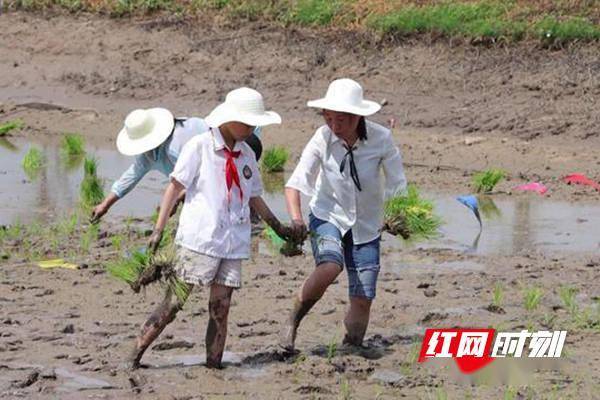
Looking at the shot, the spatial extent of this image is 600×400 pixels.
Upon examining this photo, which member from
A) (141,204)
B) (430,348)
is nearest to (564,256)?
(430,348)

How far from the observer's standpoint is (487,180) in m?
12.1

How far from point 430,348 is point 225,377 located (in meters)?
1.07

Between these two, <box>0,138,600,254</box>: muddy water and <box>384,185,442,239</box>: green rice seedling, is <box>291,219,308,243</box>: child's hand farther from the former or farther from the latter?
A: <box>0,138,600,254</box>: muddy water

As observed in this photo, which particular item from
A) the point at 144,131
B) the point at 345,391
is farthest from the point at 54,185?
the point at 345,391

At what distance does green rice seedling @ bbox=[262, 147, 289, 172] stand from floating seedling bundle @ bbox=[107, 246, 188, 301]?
5.71m

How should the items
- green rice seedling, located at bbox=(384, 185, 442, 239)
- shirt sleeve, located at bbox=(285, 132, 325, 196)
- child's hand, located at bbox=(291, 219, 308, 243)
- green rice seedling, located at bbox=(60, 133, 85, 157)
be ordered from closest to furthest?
child's hand, located at bbox=(291, 219, 308, 243)
shirt sleeve, located at bbox=(285, 132, 325, 196)
green rice seedling, located at bbox=(384, 185, 442, 239)
green rice seedling, located at bbox=(60, 133, 85, 157)

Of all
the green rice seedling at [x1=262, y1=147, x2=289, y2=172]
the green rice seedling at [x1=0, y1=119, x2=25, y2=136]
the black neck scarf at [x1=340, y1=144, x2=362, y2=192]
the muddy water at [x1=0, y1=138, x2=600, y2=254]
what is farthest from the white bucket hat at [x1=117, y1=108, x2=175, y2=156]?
the green rice seedling at [x1=0, y1=119, x2=25, y2=136]

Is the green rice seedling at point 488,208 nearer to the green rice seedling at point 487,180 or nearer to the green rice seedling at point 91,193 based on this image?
the green rice seedling at point 487,180

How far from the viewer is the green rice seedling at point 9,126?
48.9ft

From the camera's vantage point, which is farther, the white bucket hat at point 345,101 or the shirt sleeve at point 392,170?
the shirt sleeve at point 392,170

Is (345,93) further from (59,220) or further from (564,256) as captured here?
(59,220)

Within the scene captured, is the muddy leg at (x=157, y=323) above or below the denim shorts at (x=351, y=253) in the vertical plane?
below

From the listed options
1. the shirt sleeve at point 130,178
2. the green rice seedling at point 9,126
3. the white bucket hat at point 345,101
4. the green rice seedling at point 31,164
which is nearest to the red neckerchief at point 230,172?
the white bucket hat at point 345,101

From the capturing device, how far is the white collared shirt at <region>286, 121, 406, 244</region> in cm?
770
